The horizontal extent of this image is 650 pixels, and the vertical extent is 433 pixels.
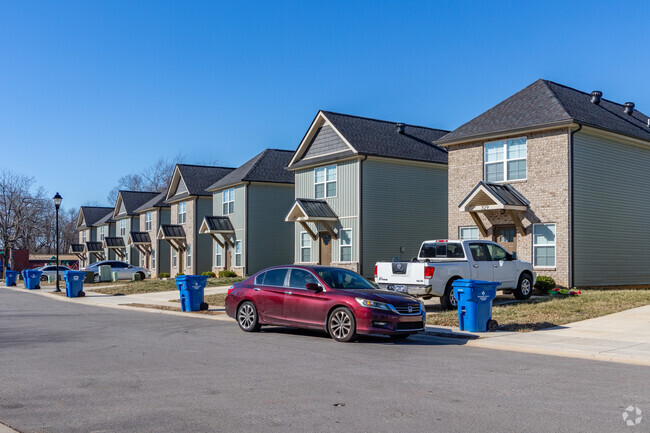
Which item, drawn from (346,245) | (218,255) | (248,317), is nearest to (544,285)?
(346,245)

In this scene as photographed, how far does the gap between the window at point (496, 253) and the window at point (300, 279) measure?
7.19 m

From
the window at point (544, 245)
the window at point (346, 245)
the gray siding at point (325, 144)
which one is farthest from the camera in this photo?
the gray siding at point (325, 144)

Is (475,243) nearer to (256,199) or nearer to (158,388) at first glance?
(158,388)

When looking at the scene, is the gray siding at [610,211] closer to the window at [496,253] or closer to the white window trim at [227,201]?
the window at [496,253]

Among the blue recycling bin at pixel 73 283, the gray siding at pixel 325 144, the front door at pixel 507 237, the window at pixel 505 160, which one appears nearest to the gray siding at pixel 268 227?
the gray siding at pixel 325 144

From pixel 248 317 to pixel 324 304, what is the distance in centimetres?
234

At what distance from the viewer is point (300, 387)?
8.23m

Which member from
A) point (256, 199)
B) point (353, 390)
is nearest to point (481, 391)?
point (353, 390)

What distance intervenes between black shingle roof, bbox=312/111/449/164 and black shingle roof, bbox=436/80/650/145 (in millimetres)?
4492

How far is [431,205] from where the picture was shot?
3275cm

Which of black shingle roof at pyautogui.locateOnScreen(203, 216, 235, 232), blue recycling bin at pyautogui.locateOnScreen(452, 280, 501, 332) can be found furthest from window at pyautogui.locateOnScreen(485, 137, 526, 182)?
black shingle roof at pyautogui.locateOnScreen(203, 216, 235, 232)

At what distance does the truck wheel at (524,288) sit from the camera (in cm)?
1972

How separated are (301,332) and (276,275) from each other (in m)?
1.40

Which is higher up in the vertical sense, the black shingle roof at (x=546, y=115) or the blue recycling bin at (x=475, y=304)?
the black shingle roof at (x=546, y=115)
